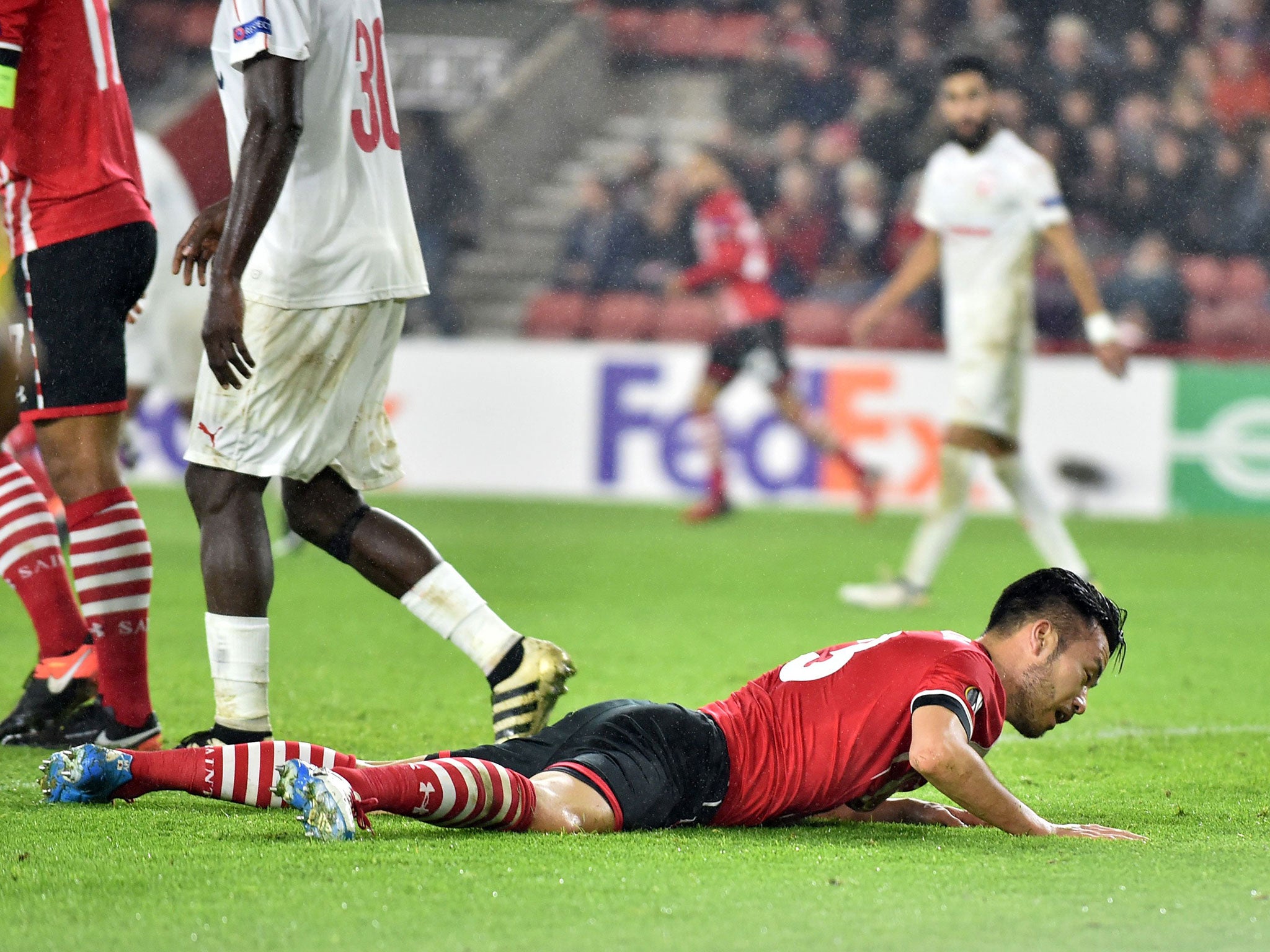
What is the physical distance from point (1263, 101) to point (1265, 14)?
102cm

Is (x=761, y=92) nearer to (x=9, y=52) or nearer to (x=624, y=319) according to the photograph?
(x=624, y=319)

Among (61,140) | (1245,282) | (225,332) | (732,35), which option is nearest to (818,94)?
(732,35)

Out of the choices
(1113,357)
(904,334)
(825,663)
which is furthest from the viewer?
(904,334)

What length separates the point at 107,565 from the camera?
3.68 meters

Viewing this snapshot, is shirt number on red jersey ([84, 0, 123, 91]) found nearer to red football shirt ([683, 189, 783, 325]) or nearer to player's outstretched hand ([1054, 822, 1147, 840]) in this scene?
player's outstretched hand ([1054, 822, 1147, 840])

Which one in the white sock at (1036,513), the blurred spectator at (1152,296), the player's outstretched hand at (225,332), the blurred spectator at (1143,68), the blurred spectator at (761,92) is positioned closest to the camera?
the player's outstretched hand at (225,332)

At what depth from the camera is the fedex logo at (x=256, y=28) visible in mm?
3244

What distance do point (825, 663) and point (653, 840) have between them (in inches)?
19.2

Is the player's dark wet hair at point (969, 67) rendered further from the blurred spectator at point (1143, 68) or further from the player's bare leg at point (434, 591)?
the blurred spectator at point (1143, 68)

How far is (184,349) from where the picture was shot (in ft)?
22.9

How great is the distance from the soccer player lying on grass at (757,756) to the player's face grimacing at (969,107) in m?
3.95

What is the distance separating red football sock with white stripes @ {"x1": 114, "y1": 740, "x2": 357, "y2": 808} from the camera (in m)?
2.90

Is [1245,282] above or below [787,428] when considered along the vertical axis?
above

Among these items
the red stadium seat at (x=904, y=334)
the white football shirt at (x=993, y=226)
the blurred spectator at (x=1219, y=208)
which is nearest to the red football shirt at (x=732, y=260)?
the red stadium seat at (x=904, y=334)
